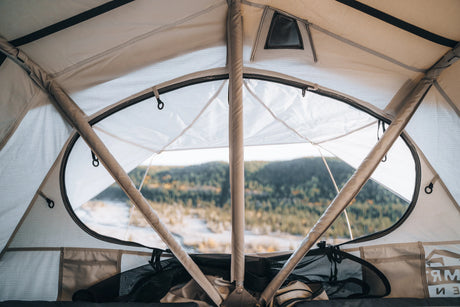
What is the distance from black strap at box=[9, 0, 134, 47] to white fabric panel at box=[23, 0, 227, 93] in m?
0.03

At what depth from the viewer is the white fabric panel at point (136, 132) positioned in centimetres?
176

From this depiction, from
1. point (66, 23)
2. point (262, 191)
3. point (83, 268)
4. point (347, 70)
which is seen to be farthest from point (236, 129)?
point (262, 191)

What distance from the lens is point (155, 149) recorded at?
2.21 m

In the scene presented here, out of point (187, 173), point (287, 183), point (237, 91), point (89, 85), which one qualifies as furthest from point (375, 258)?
point (187, 173)

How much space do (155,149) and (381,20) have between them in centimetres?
166

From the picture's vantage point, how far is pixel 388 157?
1892 mm

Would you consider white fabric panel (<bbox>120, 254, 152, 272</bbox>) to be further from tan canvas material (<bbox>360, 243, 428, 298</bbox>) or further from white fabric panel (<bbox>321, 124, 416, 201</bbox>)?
white fabric panel (<bbox>321, 124, 416, 201</bbox>)

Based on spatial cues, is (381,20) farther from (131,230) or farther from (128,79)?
(131,230)

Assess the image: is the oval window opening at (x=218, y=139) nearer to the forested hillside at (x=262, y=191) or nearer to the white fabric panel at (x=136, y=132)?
the white fabric panel at (x=136, y=132)

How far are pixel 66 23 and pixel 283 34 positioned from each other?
0.90 meters

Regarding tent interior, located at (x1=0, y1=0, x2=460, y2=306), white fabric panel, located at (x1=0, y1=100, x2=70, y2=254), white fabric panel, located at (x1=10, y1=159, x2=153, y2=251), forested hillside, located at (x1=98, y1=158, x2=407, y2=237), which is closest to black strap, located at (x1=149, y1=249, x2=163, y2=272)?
tent interior, located at (x1=0, y1=0, x2=460, y2=306)

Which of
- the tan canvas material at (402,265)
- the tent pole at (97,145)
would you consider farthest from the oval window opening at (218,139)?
the tent pole at (97,145)

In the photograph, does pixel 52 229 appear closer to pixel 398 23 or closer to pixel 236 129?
pixel 236 129

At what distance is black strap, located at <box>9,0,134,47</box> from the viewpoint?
1023mm
